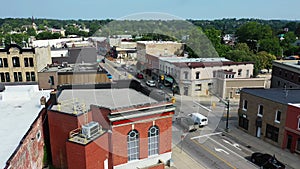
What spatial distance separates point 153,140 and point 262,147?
10514mm

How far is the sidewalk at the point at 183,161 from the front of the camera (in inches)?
722

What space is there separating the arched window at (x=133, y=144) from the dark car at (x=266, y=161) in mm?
9051

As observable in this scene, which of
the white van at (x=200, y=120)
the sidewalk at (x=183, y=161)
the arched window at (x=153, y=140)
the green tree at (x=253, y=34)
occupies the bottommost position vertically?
the sidewalk at (x=183, y=161)

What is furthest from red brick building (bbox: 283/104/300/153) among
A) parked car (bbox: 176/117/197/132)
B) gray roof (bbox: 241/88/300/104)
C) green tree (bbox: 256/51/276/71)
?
green tree (bbox: 256/51/276/71)

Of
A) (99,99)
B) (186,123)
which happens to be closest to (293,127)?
(186,123)

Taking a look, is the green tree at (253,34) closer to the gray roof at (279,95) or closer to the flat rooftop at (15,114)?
the gray roof at (279,95)

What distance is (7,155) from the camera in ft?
39.7

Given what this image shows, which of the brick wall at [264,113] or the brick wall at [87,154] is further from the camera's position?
the brick wall at [264,113]

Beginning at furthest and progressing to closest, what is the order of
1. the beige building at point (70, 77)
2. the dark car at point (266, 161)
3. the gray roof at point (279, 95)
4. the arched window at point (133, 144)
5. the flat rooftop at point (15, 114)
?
the beige building at point (70, 77) → the gray roof at point (279, 95) → the dark car at point (266, 161) → the arched window at point (133, 144) → the flat rooftop at point (15, 114)

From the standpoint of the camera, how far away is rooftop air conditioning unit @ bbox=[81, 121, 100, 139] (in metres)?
14.2

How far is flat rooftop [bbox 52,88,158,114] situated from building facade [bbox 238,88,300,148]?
10577mm

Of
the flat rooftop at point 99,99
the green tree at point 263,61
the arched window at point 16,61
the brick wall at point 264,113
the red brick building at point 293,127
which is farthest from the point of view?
the green tree at point 263,61

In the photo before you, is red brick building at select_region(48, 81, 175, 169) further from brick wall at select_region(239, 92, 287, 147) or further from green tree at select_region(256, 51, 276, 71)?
green tree at select_region(256, 51, 276, 71)

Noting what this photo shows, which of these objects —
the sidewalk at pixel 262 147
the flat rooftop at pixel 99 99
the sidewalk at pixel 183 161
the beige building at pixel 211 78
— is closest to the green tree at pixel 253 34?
the beige building at pixel 211 78
